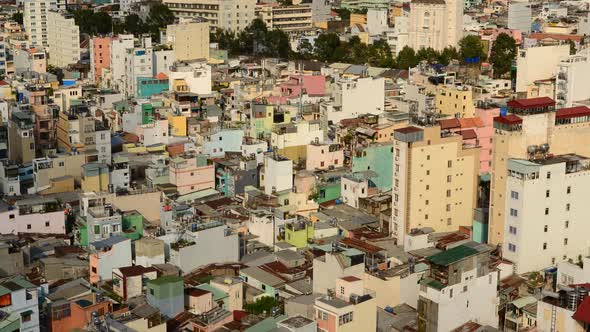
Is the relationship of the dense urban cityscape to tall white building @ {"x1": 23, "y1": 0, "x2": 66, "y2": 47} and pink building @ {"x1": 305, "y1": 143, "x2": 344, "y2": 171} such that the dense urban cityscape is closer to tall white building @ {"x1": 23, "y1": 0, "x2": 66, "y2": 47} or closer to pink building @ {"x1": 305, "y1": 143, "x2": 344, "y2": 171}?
pink building @ {"x1": 305, "y1": 143, "x2": 344, "y2": 171}

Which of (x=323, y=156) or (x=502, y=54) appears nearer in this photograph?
(x=323, y=156)

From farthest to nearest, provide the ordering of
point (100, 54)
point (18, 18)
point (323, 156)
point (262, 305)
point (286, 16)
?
1. point (286, 16)
2. point (18, 18)
3. point (100, 54)
4. point (323, 156)
5. point (262, 305)

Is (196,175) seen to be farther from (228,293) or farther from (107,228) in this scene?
(228,293)

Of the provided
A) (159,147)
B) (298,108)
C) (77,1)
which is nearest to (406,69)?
(298,108)

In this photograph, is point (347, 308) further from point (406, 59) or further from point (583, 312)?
point (406, 59)

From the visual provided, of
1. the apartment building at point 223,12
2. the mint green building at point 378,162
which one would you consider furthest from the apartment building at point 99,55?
the mint green building at point 378,162

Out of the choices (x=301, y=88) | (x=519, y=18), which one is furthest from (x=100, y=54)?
(x=519, y=18)

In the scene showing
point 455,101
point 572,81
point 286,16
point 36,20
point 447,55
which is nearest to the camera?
point 572,81
